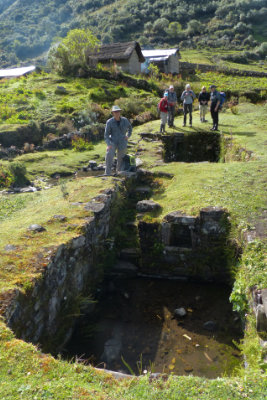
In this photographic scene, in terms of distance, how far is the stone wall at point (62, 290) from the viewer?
4230 mm

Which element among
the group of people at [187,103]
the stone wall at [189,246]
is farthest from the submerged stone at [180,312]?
the group of people at [187,103]

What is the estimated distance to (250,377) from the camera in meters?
3.32

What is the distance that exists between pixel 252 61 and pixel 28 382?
60172mm

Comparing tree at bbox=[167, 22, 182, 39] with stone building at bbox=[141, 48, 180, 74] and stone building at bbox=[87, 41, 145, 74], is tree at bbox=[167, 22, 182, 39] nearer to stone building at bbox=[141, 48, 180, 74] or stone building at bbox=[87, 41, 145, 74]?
stone building at bbox=[141, 48, 180, 74]

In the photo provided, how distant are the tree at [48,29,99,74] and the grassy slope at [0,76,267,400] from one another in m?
13.6

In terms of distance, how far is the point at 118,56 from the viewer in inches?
1132

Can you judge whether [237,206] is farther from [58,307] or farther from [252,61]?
[252,61]

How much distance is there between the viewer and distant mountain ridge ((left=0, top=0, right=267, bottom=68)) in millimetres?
68688

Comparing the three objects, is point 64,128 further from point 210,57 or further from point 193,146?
point 210,57

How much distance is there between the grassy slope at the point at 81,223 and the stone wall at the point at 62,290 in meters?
0.25

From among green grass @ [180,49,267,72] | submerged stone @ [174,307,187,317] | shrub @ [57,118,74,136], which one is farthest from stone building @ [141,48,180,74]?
submerged stone @ [174,307,187,317]

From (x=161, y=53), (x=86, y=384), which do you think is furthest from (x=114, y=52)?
(x=86, y=384)

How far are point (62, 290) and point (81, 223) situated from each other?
1.32 metres

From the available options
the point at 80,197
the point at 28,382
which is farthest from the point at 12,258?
the point at 80,197
